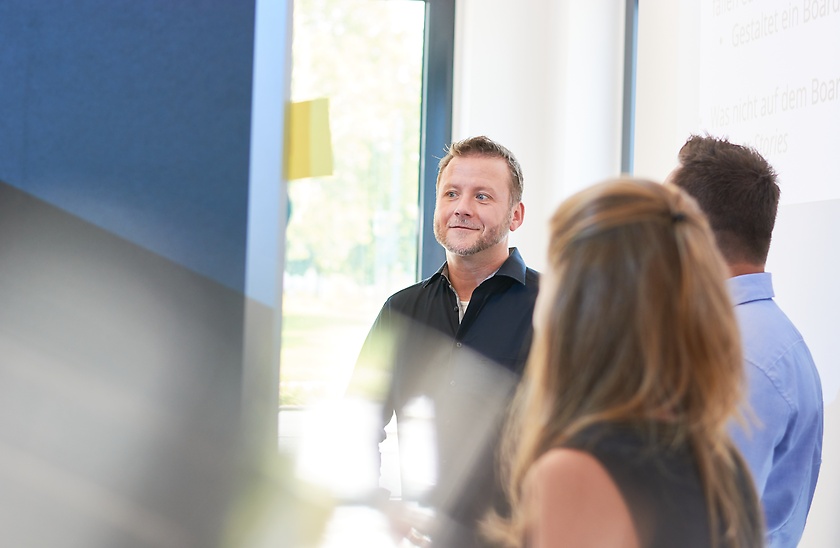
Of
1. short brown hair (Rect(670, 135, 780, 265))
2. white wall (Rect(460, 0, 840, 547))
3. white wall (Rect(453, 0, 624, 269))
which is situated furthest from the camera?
white wall (Rect(453, 0, 624, 269))

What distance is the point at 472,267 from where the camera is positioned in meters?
1.85

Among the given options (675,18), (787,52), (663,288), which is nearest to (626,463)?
(663,288)

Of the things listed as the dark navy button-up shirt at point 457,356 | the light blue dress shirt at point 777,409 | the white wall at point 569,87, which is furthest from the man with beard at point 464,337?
the white wall at point 569,87

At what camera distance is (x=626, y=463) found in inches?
29.0

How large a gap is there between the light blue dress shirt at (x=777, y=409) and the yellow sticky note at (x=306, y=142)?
26.5 inches

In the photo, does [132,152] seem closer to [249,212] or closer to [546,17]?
[249,212]

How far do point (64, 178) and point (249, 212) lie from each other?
0.59 ft

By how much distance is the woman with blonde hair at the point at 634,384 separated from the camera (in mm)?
739

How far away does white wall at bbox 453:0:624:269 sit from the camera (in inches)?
117

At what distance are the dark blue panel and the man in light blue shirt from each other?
79 cm

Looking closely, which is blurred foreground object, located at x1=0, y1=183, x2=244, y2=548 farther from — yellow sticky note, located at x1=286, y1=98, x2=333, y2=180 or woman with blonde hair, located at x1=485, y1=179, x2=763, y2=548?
woman with blonde hair, located at x1=485, y1=179, x2=763, y2=548

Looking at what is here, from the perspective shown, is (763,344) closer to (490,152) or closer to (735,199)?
(735,199)

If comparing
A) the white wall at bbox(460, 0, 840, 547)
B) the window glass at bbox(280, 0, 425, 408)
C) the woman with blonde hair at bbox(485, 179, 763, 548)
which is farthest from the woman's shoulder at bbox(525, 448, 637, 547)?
the window glass at bbox(280, 0, 425, 408)

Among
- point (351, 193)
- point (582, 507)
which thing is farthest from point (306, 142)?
point (351, 193)
